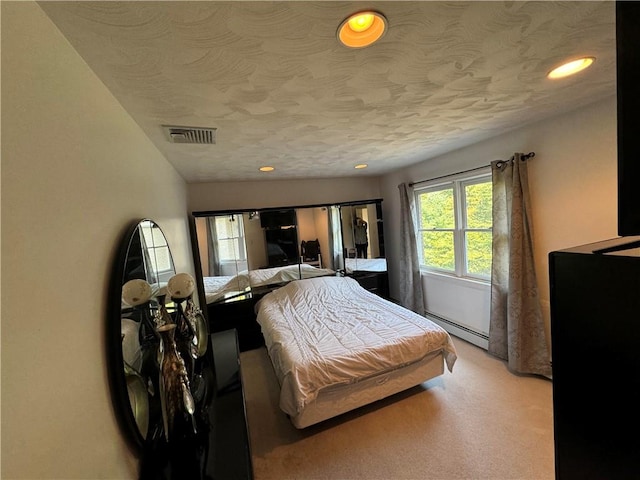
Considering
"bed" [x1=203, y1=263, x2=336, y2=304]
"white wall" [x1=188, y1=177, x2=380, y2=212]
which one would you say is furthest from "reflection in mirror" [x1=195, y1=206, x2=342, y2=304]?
"white wall" [x1=188, y1=177, x2=380, y2=212]

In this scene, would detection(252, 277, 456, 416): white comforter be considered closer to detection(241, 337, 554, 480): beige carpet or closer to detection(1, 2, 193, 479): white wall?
detection(241, 337, 554, 480): beige carpet

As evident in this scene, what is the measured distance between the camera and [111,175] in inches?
39.9

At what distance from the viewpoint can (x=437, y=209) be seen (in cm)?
342

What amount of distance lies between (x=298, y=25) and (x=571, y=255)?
3.34ft

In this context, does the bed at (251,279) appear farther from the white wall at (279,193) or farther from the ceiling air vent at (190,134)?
the ceiling air vent at (190,134)

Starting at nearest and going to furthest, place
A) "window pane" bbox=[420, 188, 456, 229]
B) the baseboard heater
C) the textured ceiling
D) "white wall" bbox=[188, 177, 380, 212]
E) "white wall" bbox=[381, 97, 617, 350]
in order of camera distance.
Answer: the textured ceiling < "white wall" bbox=[381, 97, 617, 350] < the baseboard heater < "window pane" bbox=[420, 188, 456, 229] < "white wall" bbox=[188, 177, 380, 212]

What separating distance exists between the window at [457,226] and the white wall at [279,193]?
1048 millimetres

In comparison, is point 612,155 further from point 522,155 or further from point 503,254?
point 503,254

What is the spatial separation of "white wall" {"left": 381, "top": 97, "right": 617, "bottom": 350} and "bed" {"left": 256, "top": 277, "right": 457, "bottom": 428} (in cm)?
118

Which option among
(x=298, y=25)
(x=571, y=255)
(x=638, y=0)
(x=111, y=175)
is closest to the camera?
Result: (x=638, y=0)

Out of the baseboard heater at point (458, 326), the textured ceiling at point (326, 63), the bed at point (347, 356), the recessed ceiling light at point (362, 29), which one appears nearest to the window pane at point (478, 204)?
the textured ceiling at point (326, 63)

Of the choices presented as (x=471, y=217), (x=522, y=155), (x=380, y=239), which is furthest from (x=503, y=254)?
(x=380, y=239)

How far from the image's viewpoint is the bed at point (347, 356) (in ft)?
6.02

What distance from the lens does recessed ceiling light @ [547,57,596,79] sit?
125 centimetres
